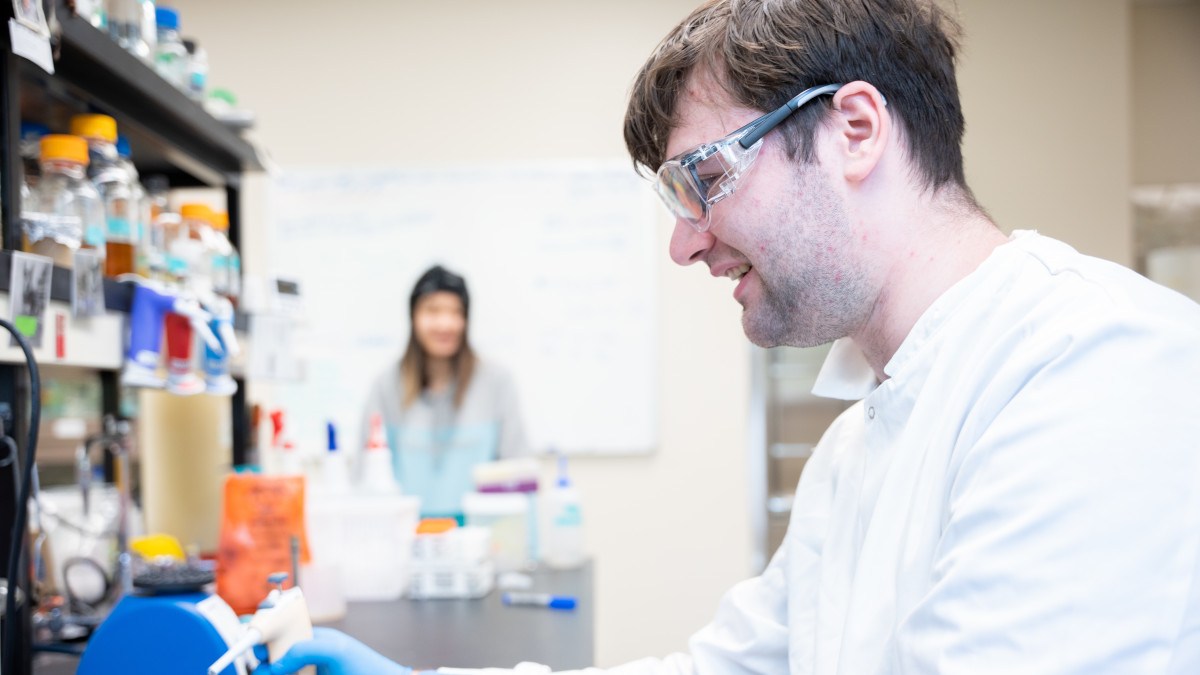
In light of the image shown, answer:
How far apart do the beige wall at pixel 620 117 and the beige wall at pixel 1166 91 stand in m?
0.35

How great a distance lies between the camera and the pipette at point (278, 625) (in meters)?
0.79

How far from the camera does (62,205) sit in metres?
1.11

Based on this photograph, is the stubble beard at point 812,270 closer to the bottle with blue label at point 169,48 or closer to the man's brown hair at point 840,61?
the man's brown hair at point 840,61

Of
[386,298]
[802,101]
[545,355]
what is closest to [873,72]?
[802,101]

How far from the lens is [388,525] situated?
5.02ft

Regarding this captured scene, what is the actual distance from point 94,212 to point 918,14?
3.50ft

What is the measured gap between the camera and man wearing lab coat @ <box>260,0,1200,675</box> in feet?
1.93

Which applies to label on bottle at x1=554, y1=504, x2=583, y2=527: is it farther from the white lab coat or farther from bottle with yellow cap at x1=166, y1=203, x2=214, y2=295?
the white lab coat

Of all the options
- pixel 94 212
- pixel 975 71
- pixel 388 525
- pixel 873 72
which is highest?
pixel 975 71

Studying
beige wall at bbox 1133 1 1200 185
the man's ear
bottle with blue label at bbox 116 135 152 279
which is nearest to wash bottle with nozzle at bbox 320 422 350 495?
bottle with blue label at bbox 116 135 152 279

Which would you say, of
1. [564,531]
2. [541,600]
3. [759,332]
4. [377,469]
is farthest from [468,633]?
[759,332]

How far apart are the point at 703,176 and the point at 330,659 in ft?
2.16

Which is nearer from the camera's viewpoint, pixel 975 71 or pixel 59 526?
pixel 59 526

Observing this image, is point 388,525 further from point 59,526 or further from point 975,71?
point 975,71
